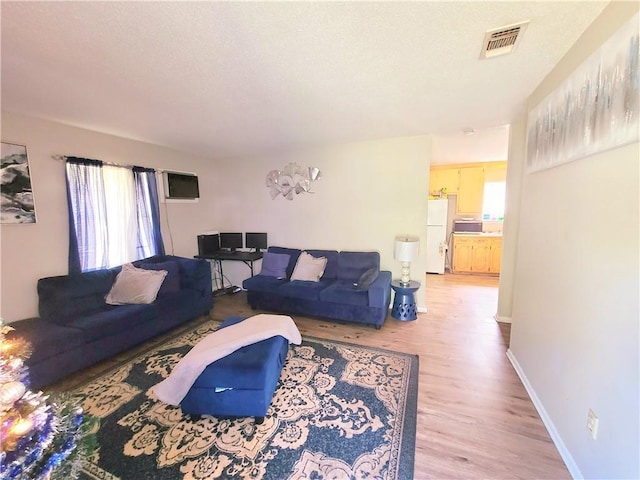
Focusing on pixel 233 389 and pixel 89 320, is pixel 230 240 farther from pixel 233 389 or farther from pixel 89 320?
pixel 233 389

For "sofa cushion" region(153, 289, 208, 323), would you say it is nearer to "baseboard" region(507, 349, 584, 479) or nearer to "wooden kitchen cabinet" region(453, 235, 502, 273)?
"baseboard" region(507, 349, 584, 479)

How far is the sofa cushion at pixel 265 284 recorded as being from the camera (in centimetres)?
369

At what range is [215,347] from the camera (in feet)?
6.19

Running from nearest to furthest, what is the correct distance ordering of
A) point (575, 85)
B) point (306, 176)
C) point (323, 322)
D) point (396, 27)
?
point (396, 27) < point (575, 85) < point (323, 322) < point (306, 176)

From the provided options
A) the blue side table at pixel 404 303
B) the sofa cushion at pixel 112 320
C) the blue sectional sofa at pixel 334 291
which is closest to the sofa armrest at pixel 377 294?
the blue sectional sofa at pixel 334 291

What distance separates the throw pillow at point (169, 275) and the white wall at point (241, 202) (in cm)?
73

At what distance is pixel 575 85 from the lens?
1582 mm

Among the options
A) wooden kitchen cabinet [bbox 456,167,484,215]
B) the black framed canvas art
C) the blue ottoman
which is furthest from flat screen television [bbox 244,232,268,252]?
wooden kitchen cabinet [bbox 456,167,484,215]

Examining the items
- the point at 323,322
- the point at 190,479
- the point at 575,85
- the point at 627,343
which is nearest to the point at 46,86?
the point at 190,479

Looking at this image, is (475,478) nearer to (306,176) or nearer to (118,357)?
(118,357)

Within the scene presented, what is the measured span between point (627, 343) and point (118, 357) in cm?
387

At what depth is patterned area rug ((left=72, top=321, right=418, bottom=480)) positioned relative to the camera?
151 cm

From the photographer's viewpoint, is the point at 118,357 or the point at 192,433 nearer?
the point at 192,433

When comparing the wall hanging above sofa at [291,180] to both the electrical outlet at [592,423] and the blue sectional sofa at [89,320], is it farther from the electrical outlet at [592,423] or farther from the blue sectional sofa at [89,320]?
the electrical outlet at [592,423]
